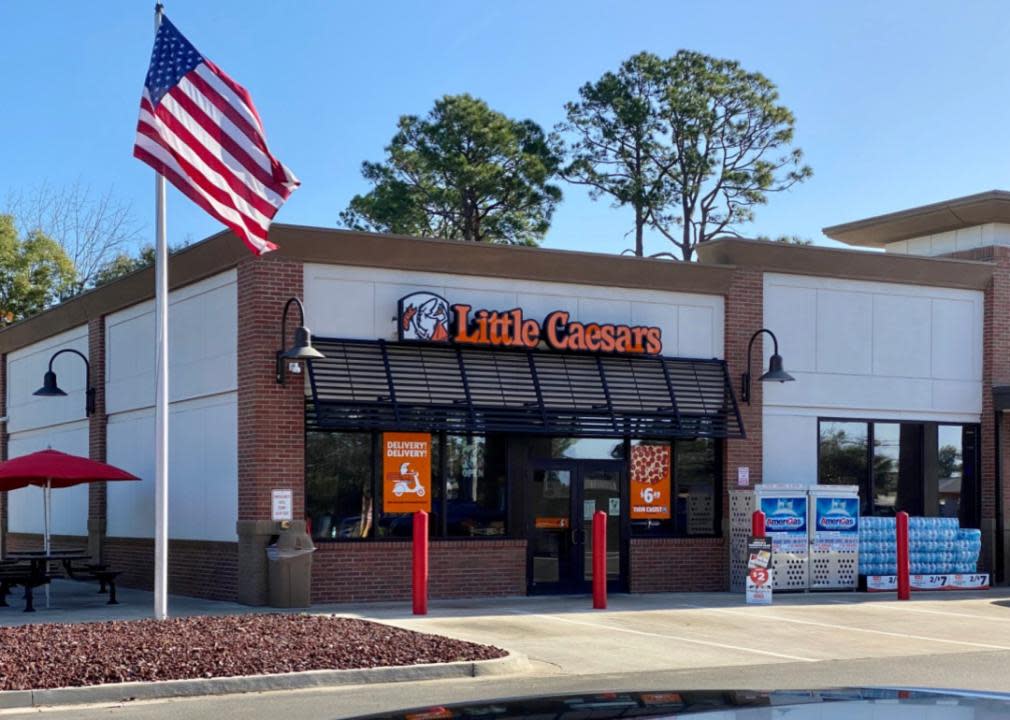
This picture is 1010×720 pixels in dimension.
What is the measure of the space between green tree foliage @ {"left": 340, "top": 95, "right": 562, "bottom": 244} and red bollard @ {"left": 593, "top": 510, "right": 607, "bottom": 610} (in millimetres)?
31992

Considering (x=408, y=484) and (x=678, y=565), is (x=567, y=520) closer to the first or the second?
(x=678, y=565)

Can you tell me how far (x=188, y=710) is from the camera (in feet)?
38.1

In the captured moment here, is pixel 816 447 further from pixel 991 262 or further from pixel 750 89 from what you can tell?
pixel 750 89

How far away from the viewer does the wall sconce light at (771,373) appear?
2281 cm

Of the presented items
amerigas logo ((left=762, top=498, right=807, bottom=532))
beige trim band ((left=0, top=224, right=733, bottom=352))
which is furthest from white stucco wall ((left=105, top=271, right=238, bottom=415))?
amerigas logo ((left=762, top=498, right=807, bottom=532))

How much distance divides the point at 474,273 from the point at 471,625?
6.53 metres

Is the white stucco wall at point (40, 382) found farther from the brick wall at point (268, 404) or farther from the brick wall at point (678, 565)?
the brick wall at point (678, 565)

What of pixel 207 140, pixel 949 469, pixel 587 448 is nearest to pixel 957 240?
pixel 949 469

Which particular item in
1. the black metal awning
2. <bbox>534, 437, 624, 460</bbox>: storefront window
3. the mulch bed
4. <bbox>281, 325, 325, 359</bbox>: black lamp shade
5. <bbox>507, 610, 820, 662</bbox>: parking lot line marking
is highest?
<bbox>281, 325, 325, 359</bbox>: black lamp shade

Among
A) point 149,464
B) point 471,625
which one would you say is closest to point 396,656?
point 471,625

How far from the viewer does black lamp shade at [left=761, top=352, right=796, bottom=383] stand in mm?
22766

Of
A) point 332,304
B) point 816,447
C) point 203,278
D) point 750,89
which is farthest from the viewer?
point 750,89

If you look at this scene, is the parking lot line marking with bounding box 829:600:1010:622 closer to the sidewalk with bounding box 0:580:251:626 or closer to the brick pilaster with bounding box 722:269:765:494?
the brick pilaster with bounding box 722:269:765:494

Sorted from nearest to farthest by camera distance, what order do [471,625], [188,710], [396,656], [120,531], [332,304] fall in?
[188,710] < [396,656] < [471,625] < [332,304] < [120,531]
